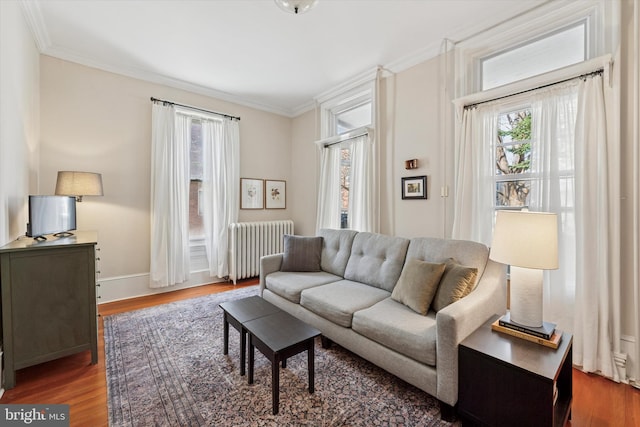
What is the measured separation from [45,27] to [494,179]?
452 cm

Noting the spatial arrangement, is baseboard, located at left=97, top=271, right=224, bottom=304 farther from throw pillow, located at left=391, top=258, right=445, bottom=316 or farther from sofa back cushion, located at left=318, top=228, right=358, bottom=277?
throw pillow, located at left=391, top=258, right=445, bottom=316

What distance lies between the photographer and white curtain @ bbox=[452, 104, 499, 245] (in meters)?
2.55

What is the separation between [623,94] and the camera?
192cm

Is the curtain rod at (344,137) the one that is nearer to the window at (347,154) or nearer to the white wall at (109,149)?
the window at (347,154)

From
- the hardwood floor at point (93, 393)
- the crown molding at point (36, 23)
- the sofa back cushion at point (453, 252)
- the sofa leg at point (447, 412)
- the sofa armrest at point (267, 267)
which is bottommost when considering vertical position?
the hardwood floor at point (93, 393)

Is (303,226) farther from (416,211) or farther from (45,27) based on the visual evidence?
(45,27)

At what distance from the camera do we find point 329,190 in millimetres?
4168

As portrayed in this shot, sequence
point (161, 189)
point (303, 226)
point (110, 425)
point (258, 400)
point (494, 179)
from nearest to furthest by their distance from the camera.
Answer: point (110, 425), point (258, 400), point (494, 179), point (161, 189), point (303, 226)

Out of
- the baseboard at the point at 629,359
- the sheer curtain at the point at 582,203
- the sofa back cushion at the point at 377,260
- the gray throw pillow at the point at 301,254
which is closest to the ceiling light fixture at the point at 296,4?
the sheer curtain at the point at 582,203

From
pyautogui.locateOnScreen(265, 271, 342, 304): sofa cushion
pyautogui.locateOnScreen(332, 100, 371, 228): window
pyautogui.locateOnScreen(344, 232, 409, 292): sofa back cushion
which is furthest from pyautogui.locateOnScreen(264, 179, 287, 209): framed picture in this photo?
pyautogui.locateOnScreen(344, 232, 409, 292): sofa back cushion

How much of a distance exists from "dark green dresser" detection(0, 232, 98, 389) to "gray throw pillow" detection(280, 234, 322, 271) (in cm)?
175

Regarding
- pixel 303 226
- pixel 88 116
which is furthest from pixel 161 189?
pixel 303 226

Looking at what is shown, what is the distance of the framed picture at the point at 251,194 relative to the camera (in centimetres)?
454

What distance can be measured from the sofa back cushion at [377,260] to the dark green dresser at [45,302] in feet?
7.39
